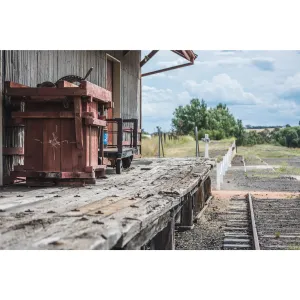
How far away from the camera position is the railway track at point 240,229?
25.6ft

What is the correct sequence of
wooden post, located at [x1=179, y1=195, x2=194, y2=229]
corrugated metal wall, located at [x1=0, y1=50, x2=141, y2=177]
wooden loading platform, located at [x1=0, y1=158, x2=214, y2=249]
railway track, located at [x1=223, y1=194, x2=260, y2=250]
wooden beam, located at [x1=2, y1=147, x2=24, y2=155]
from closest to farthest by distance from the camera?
wooden loading platform, located at [x1=0, y1=158, x2=214, y2=249] < wooden beam, located at [x1=2, y1=147, x2=24, y2=155] < corrugated metal wall, located at [x1=0, y1=50, x2=141, y2=177] < railway track, located at [x1=223, y1=194, x2=260, y2=250] < wooden post, located at [x1=179, y1=195, x2=194, y2=229]

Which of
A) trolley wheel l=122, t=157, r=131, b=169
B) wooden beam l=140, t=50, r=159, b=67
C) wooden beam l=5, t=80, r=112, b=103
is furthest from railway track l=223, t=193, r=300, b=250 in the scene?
wooden beam l=140, t=50, r=159, b=67

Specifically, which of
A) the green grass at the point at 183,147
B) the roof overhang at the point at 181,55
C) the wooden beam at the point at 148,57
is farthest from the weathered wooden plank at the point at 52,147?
the green grass at the point at 183,147

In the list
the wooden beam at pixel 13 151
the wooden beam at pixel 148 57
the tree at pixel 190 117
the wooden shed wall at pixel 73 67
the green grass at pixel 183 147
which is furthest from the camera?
the tree at pixel 190 117

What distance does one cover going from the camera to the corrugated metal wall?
674cm

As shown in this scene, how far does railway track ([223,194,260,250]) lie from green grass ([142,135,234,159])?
900 cm

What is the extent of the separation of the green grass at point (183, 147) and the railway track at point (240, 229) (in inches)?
354

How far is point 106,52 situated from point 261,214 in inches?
165

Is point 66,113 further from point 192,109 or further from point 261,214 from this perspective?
point 192,109

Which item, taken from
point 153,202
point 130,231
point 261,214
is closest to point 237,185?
point 261,214

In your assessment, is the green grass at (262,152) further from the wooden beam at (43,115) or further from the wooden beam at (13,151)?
the wooden beam at (43,115)

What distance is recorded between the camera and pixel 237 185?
639 inches

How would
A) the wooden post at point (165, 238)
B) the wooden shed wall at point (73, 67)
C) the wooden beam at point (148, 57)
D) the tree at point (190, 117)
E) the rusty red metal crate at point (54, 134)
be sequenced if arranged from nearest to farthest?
the wooden post at point (165, 238), the rusty red metal crate at point (54, 134), the wooden shed wall at point (73, 67), the wooden beam at point (148, 57), the tree at point (190, 117)

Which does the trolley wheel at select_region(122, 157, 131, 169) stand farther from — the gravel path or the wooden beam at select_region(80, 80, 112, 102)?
the wooden beam at select_region(80, 80, 112, 102)
